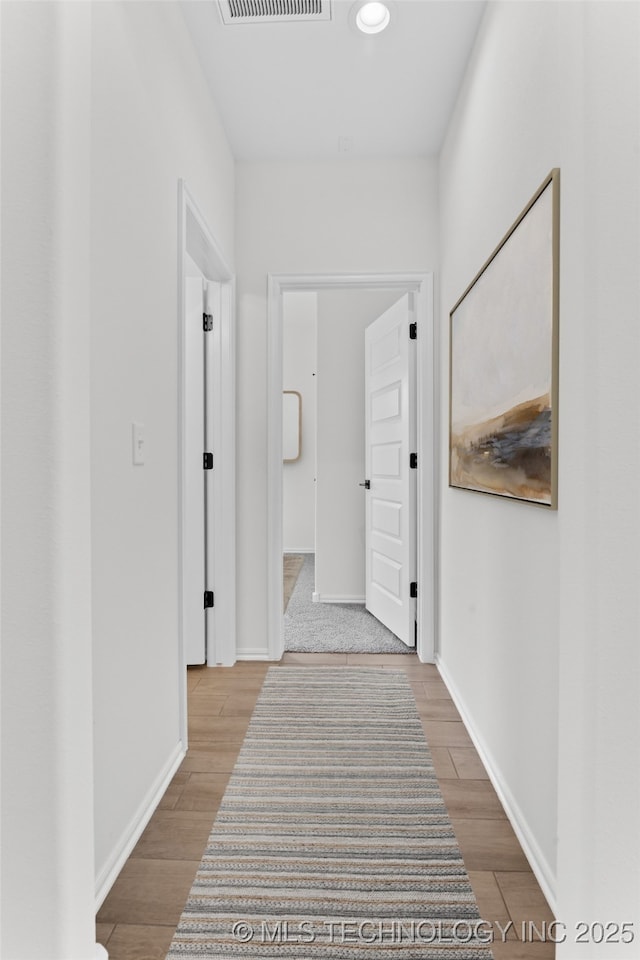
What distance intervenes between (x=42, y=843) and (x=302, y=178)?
120 inches

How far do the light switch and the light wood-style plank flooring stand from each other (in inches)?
41.5

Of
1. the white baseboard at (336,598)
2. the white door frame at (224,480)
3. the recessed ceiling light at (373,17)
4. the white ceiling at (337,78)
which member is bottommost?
the white baseboard at (336,598)

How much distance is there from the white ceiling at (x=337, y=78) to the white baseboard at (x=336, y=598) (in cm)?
289

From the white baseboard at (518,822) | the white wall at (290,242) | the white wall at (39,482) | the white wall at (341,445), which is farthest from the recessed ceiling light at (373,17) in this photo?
the white baseboard at (518,822)

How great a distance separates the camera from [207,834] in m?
1.60

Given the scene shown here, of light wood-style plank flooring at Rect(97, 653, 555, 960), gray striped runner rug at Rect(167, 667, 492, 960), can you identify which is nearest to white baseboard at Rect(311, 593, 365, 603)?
light wood-style plank flooring at Rect(97, 653, 555, 960)

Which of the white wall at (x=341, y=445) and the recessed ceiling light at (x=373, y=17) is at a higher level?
the recessed ceiling light at (x=373, y=17)

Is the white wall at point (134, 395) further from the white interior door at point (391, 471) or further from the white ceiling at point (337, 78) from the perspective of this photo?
the white interior door at point (391, 471)

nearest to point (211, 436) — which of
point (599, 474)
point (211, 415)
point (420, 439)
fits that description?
point (211, 415)

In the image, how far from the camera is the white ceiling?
6.88ft

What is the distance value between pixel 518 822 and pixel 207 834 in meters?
0.87

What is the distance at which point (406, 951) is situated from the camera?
121cm

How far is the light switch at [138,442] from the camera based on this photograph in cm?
160

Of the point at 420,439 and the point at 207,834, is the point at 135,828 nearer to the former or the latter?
the point at 207,834
